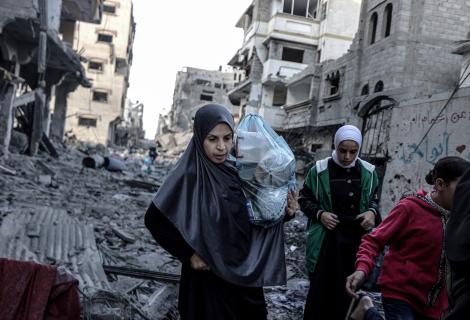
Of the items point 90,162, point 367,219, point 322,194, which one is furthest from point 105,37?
point 367,219

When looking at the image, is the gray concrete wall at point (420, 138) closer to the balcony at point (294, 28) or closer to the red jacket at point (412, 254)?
the red jacket at point (412, 254)

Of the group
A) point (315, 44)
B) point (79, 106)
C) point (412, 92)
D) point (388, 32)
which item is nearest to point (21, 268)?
point (412, 92)

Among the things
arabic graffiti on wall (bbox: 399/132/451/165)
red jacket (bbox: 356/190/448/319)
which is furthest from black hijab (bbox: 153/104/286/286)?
arabic graffiti on wall (bbox: 399/132/451/165)

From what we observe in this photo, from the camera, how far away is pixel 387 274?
2.22 m

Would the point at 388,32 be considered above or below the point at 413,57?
above

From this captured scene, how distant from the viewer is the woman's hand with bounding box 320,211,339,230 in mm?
2926

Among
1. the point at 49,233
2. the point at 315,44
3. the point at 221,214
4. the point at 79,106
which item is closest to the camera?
the point at 221,214

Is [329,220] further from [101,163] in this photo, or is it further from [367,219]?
[101,163]

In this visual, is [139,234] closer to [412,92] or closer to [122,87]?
[412,92]

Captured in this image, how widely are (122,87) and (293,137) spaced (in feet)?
A: 69.3

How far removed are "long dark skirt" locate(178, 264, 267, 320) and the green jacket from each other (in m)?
0.88

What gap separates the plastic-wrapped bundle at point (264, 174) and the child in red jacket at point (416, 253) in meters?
0.50

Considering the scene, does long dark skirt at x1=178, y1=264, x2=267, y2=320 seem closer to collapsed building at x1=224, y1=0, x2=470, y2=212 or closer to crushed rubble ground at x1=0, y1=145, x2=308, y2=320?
crushed rubble ground at x1=0, y1=145, x2=308, y2=320

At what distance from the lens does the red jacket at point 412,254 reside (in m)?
2.08
